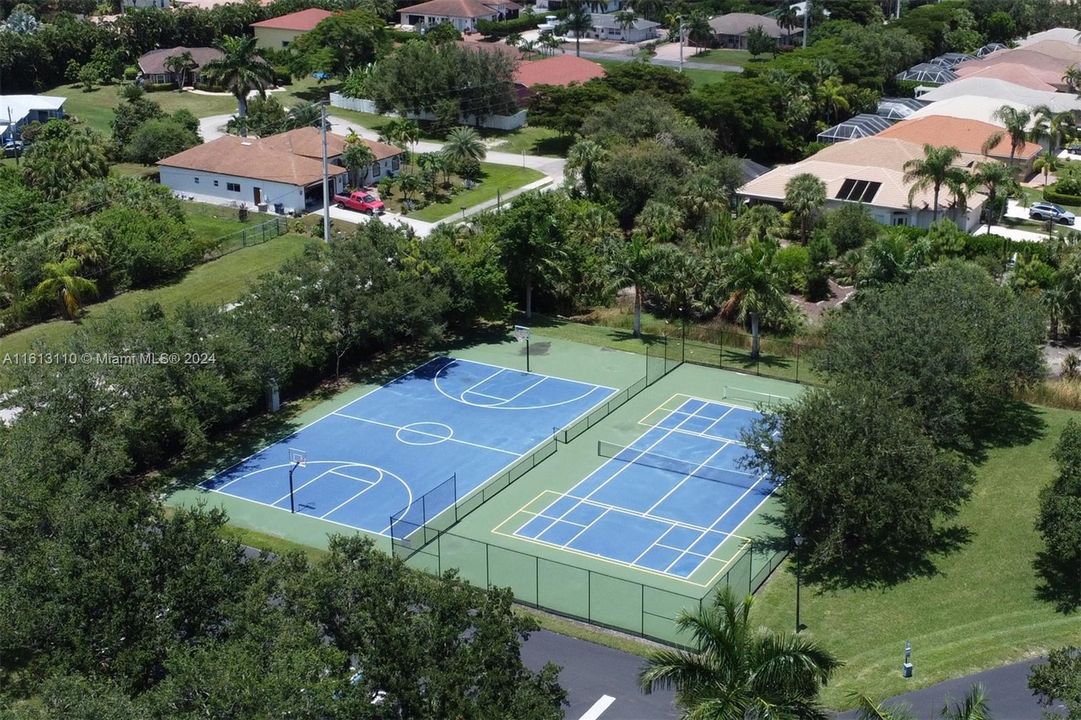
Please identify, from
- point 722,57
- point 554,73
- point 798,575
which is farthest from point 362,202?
point 722,57

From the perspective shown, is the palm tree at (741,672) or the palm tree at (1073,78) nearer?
the palm tree at (741,672)

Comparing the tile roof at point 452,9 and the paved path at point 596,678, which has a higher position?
the tile roof at point 452,9

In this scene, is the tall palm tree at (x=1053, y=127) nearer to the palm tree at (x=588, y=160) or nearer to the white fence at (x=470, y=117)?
the palm tree at (x=588, y=160)

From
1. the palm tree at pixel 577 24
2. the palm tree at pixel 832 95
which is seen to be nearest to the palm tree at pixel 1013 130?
the palm tree at pixel 832 95

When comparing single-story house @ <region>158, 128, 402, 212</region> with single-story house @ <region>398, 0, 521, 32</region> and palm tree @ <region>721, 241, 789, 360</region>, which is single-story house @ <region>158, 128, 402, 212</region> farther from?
single-story house @ <region>398, 0, 521, 32</region>

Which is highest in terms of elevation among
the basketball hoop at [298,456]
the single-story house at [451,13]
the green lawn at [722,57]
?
the single-story house at [451,13]

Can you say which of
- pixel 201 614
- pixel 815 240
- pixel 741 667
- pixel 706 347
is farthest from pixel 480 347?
pixel 741 667
